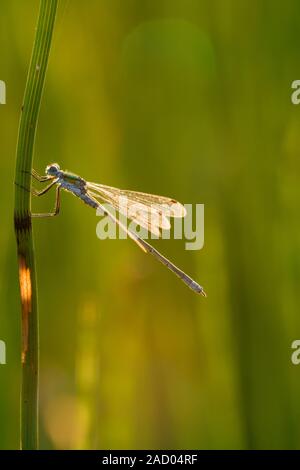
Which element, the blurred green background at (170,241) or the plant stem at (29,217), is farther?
the blurred green background at (170,241)

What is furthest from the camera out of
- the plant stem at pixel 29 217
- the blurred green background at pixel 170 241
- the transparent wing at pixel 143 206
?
the transparent wing at pixel 143 206

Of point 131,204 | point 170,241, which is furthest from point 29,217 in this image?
point 170,241

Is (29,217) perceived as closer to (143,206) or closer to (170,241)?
(143,206)

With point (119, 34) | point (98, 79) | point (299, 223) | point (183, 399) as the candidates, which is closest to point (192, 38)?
point (119, 34)

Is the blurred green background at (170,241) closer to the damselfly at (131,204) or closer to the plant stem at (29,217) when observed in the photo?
the damselfly at (131,204)

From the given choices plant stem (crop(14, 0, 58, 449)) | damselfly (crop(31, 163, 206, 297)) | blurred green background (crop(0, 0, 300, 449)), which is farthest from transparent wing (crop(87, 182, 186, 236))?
plant stem (crop(14, 0, 58, 449))

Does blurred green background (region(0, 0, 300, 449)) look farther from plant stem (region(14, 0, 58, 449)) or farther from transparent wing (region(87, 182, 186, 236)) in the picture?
plant stem (region(14, 0, 58, 449))

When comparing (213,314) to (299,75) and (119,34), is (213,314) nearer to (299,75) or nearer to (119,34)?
(299,75)

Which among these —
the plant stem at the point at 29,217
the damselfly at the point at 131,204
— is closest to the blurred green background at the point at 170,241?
the damselfly at the point at 131,204
